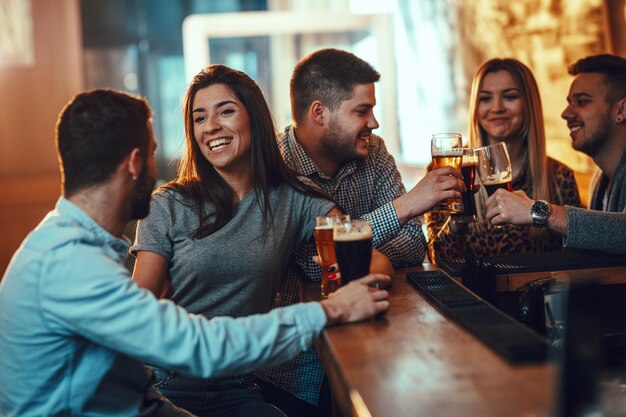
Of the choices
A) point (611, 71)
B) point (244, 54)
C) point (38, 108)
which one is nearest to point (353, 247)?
point (611, 71)

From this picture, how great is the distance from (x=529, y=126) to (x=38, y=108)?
15.6ft

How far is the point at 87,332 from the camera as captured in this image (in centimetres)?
133

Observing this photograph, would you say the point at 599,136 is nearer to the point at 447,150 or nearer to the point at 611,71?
the point at 611,71

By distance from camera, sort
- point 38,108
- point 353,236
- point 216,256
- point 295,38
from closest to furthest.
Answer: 1. point 353,236
2. point 216,256
3. point 295,38
4. point 38,108

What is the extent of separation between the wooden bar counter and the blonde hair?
4.49ft

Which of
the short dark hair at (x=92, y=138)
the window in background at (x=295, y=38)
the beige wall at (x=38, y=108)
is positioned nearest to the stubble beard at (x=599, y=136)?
the short dark hair at (x=92, y=138)

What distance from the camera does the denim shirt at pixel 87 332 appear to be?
51.7 inches

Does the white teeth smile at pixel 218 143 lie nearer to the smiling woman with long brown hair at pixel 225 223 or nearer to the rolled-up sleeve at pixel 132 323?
the smiling woman with long brown hair at pixel 225 223

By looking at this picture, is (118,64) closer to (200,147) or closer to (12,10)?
(12,10)

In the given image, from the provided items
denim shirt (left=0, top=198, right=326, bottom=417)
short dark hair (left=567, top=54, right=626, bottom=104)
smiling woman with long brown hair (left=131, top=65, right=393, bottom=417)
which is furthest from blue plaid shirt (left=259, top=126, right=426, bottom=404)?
short dark hair (left=567, top=54, right=626, bottom=104)

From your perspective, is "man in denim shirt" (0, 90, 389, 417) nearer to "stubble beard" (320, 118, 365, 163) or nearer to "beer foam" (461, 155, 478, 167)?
"beer foam" (461, 155, 478, 167)

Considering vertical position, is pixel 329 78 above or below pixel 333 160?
above

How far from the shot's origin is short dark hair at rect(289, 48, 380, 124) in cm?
265

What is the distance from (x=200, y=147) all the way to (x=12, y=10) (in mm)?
4791
